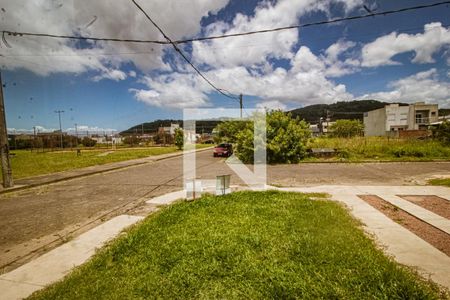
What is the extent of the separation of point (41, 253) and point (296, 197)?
5.86 m

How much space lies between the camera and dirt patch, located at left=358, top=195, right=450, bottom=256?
4.12 m

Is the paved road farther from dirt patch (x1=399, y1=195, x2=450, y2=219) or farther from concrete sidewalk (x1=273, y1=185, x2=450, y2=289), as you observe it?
dirt patch (x1=399, y1=195, x2=450, y2=219)

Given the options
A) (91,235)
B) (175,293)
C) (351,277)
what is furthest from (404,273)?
(91,235)

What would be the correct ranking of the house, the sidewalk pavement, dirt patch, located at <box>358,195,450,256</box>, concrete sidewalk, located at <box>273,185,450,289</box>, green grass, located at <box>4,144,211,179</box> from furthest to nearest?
the house, green grass, located at <box>4,144,211,179</box>, dirt patch, located at <box>358,195,450,256</box>, concrete sidewalk, located at <box>273,185,450,289</box>, the sidewalk pavement

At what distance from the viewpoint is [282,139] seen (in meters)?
16.1

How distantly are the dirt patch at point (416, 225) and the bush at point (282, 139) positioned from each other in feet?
30.9

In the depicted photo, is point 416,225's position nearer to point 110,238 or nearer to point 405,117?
point 110,238

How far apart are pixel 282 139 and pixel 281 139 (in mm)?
63

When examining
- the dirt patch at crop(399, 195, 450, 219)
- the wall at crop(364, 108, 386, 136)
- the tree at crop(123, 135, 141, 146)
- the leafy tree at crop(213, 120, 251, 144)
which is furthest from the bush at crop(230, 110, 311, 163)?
the wall at crop(364, 108, 386, 136)

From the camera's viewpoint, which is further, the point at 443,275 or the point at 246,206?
the point at 246,206

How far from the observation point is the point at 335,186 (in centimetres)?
880

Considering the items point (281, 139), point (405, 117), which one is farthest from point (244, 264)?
point (405, 117)

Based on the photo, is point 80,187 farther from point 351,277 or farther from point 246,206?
point 351,277

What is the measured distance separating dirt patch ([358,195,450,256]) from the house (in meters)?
60.5
